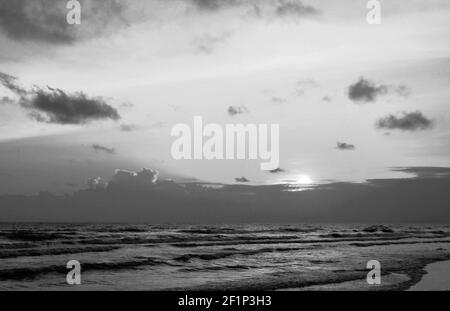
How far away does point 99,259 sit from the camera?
30.8m

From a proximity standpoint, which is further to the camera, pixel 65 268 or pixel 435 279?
pixel 65 268

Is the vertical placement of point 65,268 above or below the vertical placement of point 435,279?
above

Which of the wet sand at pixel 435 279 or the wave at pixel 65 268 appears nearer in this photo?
the wet sand at pixel 435 279

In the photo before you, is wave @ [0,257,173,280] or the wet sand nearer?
the wet sand
